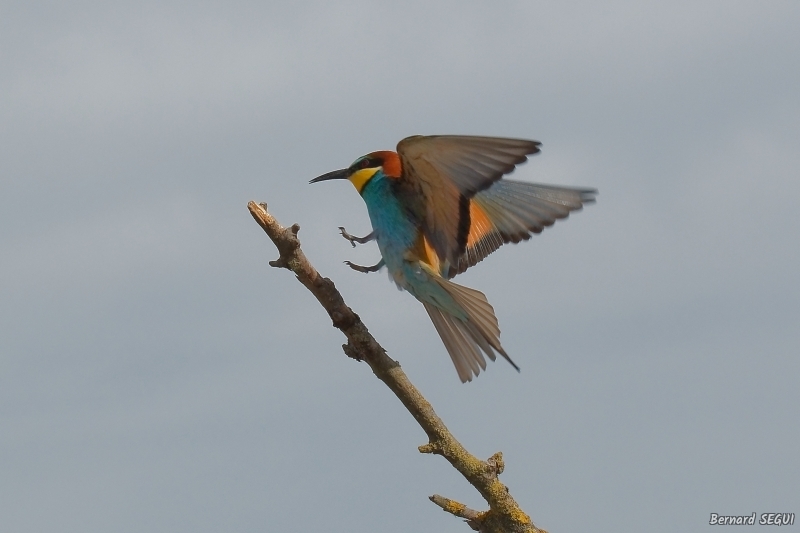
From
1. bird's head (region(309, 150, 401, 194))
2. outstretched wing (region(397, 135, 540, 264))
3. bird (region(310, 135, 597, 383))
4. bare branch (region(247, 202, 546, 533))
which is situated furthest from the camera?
bird's head (region(309, 150, 401, 194))

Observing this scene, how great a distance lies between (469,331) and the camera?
4203 millimetres

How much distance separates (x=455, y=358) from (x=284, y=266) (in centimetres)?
95

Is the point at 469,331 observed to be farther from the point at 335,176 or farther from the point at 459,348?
the point at 335,176

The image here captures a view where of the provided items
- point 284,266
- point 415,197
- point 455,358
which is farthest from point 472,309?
point 284,266

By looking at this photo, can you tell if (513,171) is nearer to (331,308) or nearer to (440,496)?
(331,308)

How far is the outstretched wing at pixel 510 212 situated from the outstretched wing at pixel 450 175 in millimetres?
128

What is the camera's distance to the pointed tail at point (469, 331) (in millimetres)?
4094

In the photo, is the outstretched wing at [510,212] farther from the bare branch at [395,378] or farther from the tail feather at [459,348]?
the bare branch at [395,378]

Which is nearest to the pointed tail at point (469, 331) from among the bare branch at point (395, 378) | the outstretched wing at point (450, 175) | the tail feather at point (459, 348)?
the tail feather at point (459, 348)

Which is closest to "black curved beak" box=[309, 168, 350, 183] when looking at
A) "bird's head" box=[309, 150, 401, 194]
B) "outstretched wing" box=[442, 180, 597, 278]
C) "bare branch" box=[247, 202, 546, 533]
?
"bird's head" box=[309, 150, 401, 194]

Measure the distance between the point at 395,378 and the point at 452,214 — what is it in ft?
3.06

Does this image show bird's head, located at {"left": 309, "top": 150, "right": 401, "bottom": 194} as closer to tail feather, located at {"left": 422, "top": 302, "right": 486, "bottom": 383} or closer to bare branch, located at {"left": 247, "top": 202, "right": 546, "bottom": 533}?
tail feather, located at {"left": 422, "top": 302, "right": 486, "bottom": 383}

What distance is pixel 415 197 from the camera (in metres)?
4.37

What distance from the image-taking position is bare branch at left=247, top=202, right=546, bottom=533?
3.64 metres
